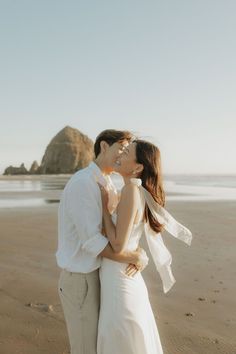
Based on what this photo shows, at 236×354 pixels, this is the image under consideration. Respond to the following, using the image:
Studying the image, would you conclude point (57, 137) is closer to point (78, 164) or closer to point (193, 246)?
point (78, 164)

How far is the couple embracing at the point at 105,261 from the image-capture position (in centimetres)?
282

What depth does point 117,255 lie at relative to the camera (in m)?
2.88

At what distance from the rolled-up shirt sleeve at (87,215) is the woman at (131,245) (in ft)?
0.30

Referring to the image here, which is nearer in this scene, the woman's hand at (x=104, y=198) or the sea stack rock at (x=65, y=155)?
the woman's hand at (x=104, y=198)

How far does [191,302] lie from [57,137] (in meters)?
100

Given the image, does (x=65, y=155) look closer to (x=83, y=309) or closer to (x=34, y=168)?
(x=34, y=168)

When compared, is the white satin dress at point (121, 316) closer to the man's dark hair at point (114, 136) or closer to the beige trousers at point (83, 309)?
the beige trousers at point (83, 309)

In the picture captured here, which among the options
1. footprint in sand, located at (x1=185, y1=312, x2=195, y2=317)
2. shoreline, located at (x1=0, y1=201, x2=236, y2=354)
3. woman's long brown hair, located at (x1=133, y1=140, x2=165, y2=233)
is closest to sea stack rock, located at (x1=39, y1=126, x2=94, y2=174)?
shoreline, located at (x1=0, y1=201, x2=236, y2=354)

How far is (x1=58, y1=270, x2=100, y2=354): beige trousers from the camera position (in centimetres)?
288

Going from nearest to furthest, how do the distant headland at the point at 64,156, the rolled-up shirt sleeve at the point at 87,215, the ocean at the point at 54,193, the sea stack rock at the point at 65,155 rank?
the rolled-up shirt sleeve at the point at 87,215
the ocean at the point at 54,193
the distant headland at the point at 64,156
the sea stack rock at the point at 65,155

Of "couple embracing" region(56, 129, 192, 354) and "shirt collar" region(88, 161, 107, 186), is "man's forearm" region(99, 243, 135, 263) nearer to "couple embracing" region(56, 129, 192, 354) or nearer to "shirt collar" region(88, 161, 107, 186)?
"couple embracing" region(56, 129, 192, 354)

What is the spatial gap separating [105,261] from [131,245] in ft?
0.72

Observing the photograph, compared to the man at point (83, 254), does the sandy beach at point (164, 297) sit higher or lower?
lower

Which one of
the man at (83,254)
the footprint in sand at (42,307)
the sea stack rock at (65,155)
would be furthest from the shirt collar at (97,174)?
the sea stack rock at (65,155)
